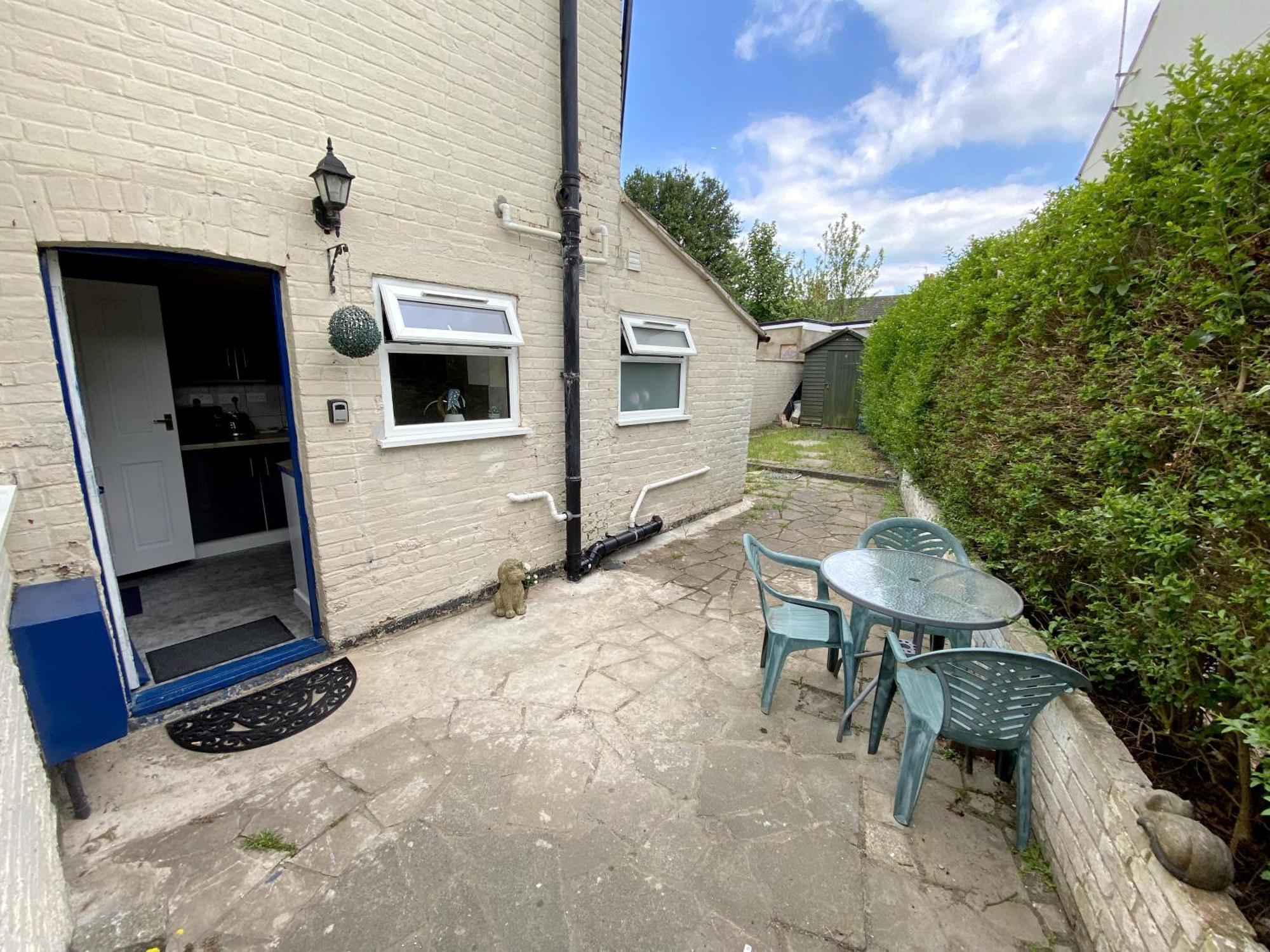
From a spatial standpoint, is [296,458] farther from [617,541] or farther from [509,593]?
[617,541]

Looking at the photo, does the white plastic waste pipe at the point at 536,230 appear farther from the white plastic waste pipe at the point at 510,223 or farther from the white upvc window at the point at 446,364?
the white upvc window at the point at 446,364

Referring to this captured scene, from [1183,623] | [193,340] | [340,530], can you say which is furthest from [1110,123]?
[193,340]

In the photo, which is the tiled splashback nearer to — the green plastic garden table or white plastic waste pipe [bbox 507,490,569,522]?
white plastic waste pipe [bbox 507,490,569,522]

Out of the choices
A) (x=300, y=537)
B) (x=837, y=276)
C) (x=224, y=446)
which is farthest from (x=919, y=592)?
(x=837, y=276)

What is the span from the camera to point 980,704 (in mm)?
1947

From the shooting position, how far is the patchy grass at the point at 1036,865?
190 centimetres

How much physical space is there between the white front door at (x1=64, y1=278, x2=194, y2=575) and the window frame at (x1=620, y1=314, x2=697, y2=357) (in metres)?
3.89

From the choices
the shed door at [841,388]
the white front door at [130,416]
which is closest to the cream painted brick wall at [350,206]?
the white front door at [130,416]

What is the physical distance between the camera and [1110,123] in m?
9.39

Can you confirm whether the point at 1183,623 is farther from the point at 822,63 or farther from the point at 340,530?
the point at 822,63

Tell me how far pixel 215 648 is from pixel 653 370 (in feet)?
14.4

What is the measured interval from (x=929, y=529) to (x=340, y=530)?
150 inches

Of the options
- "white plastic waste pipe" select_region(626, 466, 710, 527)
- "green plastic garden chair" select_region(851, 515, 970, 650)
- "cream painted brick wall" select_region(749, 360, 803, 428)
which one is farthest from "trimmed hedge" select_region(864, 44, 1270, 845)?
"cream painted brick wall" select_region(749, 360, 803, 428)

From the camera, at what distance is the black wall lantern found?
268 centimetres
